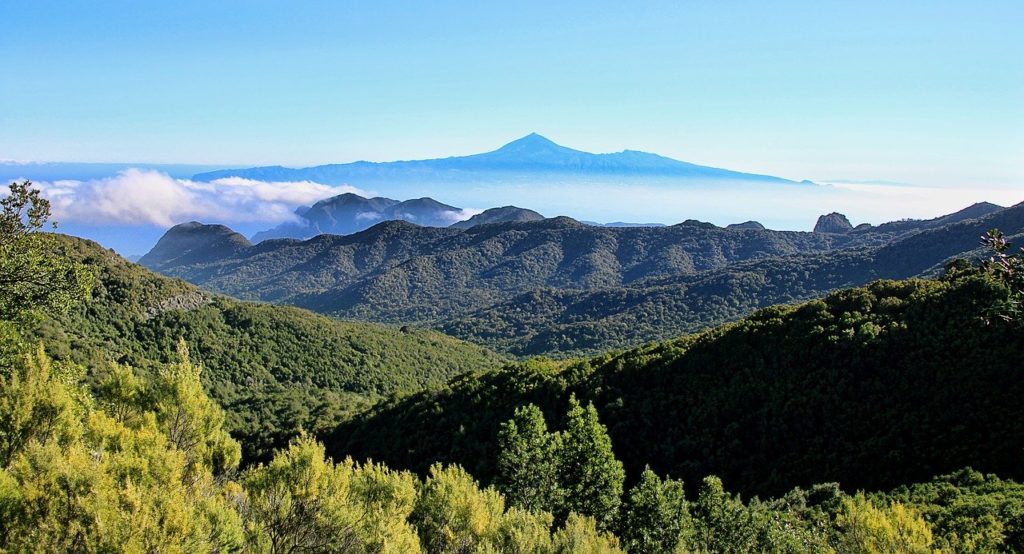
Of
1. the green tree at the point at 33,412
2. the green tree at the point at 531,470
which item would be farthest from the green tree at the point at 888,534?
the green tree at the point at 33,412

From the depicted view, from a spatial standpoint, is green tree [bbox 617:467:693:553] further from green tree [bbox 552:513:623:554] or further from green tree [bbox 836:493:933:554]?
green tree [bbox 836:493:933:554]

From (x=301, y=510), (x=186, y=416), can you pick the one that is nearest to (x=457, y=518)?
(x=301, y=510)

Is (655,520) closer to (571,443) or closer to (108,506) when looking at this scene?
(571,443)

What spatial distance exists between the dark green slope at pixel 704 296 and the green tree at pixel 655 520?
281ft

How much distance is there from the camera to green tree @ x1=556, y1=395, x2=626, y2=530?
23406mm

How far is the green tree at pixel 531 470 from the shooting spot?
23750mm

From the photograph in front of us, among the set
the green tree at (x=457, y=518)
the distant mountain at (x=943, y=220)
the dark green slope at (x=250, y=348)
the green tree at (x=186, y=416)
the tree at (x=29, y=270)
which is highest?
the distant mountain at (x=943, y=220)

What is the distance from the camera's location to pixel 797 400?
3491cm

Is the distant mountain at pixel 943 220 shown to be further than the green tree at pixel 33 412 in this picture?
Yes

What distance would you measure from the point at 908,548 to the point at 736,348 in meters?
26.4

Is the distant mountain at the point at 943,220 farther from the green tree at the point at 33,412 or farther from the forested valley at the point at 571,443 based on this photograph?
the green tree at the point at 33,412

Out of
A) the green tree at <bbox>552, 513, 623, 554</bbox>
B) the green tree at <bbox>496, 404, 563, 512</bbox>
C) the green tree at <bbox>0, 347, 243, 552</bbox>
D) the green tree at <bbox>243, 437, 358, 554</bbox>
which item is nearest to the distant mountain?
the green tree at <bbox>496, 404, 563, 512</bbox>

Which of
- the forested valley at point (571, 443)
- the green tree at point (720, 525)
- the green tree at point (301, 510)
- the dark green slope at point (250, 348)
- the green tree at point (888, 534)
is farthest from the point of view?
the dark green slope at point (250, 348)

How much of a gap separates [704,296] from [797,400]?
9534 cm
